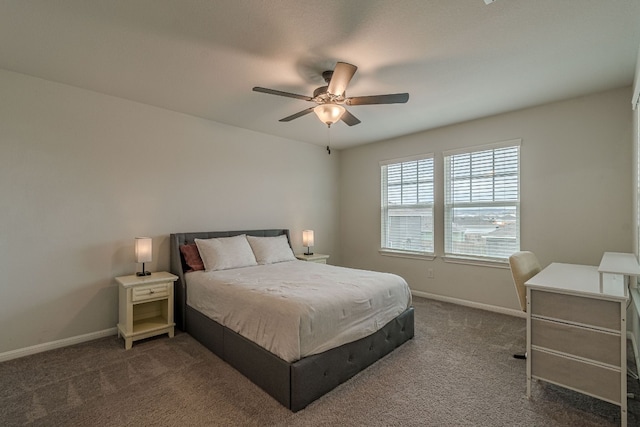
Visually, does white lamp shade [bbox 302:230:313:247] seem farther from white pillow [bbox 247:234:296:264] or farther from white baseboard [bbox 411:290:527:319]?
white baseboard [bbox 411:290:527:319]

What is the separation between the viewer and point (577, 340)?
1958 millimetres

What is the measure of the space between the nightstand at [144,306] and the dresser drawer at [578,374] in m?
3.37

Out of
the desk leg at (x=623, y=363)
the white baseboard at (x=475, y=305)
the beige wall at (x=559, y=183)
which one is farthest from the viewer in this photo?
the white baseboard at (x=475, y=305)

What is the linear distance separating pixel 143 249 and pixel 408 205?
3854 millimetres

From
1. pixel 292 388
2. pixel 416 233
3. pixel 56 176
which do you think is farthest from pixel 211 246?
pixel 416 233

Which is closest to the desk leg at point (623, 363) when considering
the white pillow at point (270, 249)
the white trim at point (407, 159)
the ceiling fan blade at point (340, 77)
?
the ceiling fan blade at point (340, 77)

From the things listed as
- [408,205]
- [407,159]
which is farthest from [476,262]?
[407,159]

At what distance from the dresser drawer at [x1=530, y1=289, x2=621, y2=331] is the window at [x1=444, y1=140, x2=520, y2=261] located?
200cm

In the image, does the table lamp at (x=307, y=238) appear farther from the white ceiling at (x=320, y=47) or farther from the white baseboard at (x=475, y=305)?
the white ceiling at (x=320, y=47)

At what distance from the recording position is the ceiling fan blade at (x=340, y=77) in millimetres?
2213

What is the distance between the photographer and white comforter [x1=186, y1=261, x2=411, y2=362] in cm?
211

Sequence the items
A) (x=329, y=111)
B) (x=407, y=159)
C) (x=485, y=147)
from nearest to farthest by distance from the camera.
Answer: (x=329, y=111), (x=485, y=147), (x=407, y=159)

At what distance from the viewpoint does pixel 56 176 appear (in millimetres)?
2973

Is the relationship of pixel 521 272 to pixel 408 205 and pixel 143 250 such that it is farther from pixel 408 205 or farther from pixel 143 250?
pixel 143 250
